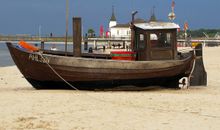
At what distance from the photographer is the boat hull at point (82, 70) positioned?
13.4m

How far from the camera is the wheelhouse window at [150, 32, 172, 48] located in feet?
48.2

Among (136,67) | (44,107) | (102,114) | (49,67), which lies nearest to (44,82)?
(49,67)

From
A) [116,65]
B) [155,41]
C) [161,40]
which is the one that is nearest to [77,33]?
[116,65]

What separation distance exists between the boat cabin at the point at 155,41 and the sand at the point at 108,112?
8.45ft

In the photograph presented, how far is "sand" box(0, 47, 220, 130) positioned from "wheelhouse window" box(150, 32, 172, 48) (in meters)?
2.80

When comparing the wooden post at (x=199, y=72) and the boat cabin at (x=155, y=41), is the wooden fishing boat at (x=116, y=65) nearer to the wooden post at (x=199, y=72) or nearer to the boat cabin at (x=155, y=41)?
the boat cabin at (x=155, y=41)

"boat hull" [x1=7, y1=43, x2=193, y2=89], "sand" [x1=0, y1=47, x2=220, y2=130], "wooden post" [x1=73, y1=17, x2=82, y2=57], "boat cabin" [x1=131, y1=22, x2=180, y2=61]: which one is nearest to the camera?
"sand" [x1=0, y1=47, x2=220, y2=130]

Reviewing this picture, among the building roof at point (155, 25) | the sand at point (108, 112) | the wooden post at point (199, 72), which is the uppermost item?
the building roof at point (155, 25)

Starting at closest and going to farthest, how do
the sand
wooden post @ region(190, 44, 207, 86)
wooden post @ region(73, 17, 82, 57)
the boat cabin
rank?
the sand
wooden post @ region(73, 17, 82, 57)
the boat cabin
wooden post @ region(190, 44, 207, 86)

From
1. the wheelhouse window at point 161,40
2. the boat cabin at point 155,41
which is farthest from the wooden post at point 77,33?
the wheelhouse window at point 161,40

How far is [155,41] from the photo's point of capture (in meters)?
14.8

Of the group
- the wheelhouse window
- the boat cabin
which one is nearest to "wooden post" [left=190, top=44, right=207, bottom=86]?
the boat cabin

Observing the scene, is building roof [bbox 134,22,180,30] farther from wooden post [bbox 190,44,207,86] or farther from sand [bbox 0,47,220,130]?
sand [bbox 0,47,220,130]

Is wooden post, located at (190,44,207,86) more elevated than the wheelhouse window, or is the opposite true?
the wheelhouse window
